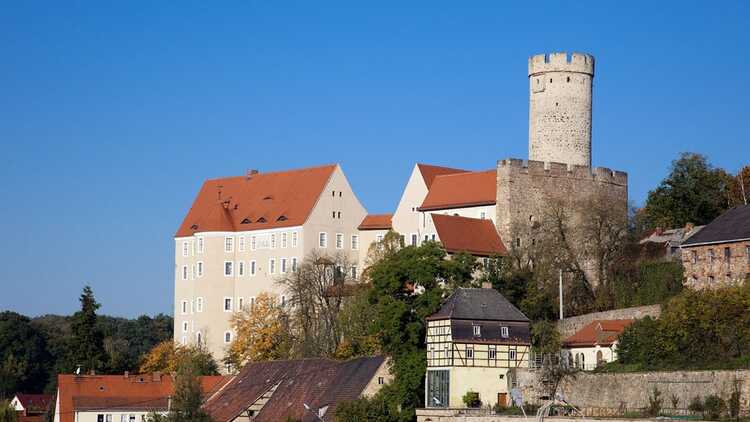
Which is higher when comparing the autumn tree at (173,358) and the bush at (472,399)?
the autumn tree at (173,358)

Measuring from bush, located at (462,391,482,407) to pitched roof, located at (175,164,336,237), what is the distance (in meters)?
30.5

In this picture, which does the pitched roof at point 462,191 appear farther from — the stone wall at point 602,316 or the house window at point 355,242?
the stone wall at point 602,316

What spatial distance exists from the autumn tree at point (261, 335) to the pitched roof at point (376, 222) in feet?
23.8

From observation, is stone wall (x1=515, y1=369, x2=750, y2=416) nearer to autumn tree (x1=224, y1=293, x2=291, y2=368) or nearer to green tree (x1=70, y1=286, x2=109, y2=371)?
autumn tree (x1=224, y1=293, x2=291, y2=368)

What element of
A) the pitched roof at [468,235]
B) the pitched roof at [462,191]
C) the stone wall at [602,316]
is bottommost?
the stone wall at [602,316]

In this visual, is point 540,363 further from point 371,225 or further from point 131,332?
point 131,332

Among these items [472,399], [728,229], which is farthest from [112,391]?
[728,229]

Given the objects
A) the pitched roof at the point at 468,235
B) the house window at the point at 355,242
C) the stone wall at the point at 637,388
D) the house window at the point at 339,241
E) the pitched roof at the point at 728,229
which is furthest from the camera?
the house window at the point at 355,242

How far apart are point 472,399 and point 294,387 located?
33.7 feet

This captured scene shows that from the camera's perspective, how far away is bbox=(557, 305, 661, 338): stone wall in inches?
2598

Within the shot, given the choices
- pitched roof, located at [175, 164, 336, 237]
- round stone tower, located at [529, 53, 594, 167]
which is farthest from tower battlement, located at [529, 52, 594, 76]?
pitched roof, located at [175, 164, 336, 237]

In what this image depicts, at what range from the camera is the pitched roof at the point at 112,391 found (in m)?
76.9

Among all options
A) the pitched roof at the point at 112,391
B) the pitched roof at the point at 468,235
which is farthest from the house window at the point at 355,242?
the pitched roof at the point at 112,391

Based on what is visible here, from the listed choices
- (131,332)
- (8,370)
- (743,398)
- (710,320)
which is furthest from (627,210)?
(131,332)
